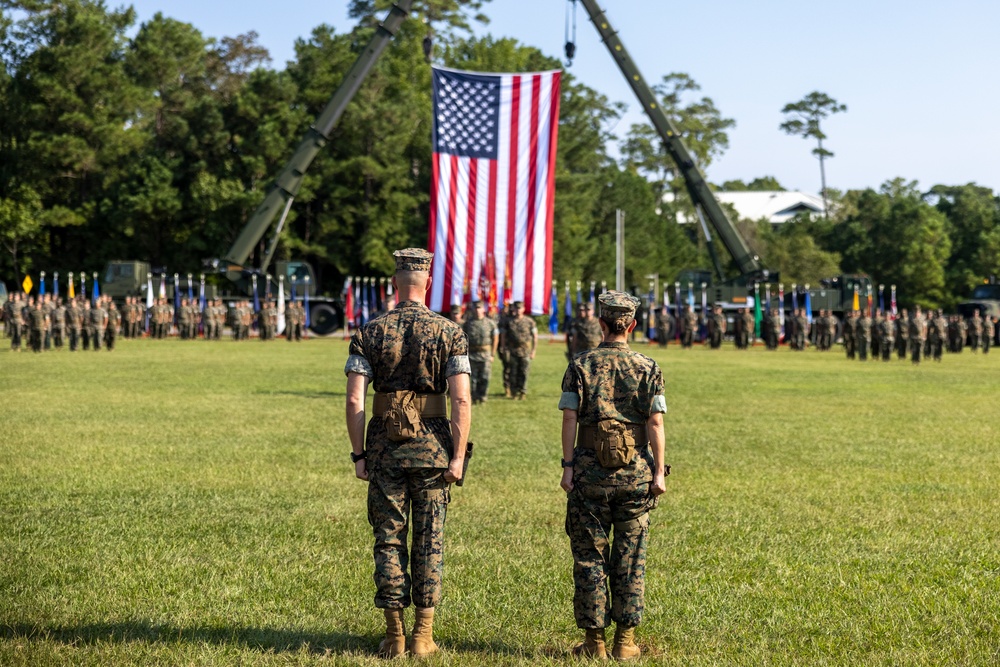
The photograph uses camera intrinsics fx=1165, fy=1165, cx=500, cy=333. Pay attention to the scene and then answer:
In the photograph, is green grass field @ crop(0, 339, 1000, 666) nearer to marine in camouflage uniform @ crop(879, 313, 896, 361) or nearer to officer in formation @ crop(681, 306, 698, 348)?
marine in camouflage uniform @ crop(879, 313, 896, 361)

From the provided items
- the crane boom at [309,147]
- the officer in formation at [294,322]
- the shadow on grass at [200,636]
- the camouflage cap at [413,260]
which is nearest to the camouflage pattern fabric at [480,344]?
the shadow on grass at [200,636]

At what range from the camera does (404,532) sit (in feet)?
18.2

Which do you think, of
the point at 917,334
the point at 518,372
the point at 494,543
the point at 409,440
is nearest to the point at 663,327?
the point at 917,334

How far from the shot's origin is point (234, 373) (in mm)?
25172

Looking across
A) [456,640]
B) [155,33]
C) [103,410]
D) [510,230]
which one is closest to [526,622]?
[456,640]

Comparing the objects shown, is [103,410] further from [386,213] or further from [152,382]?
[386,213]

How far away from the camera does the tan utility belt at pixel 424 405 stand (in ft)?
18.0

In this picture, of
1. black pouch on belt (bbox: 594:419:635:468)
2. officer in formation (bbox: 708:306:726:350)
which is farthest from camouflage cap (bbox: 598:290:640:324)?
officer in formation (bbox: 708:306:726:350)

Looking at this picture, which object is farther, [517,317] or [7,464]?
[517,317]

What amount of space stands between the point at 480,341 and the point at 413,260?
1238cm

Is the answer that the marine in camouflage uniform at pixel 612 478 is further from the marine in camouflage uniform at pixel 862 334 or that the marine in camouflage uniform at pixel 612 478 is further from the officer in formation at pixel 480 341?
the marine in camouflage uniform at pixel 862 334

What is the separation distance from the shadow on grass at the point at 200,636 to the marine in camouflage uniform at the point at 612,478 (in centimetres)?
115

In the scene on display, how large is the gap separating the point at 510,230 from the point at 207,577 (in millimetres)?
29687

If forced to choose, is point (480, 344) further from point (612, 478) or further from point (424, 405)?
point (612, 478)
